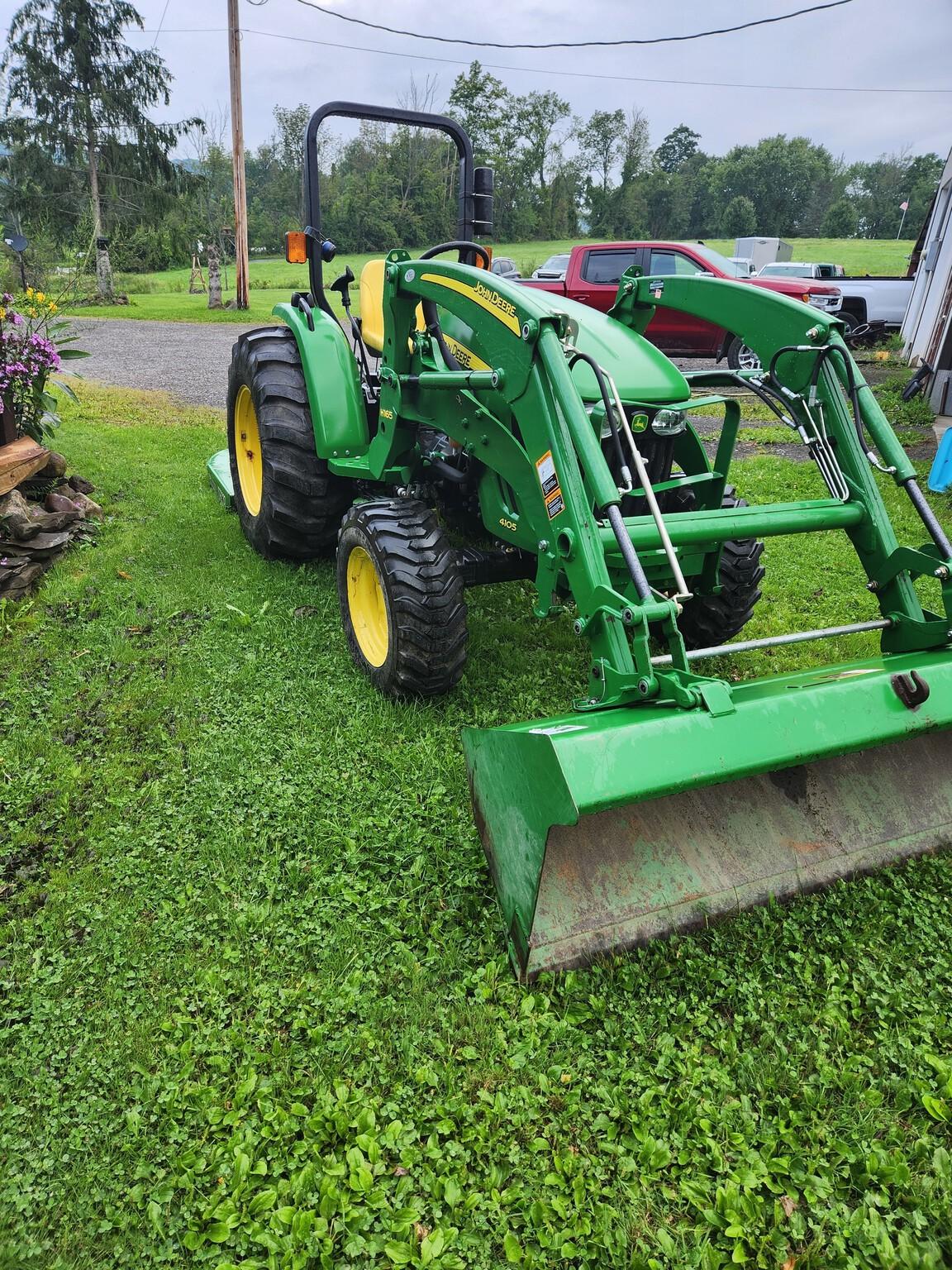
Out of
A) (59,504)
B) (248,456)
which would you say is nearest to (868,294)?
(248,456)

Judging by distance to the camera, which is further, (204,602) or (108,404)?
(108,404)

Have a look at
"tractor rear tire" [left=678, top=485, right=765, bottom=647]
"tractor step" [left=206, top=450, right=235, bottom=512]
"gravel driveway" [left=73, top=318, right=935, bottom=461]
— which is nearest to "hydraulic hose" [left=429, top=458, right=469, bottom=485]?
"tractor rear tire" [left=678, top=485, right=765, bottom=647]

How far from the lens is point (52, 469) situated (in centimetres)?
559

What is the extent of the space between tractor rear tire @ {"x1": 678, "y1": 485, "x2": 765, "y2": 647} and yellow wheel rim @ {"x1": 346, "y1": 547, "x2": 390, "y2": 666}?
1.37 meters

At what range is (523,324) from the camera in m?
2.74

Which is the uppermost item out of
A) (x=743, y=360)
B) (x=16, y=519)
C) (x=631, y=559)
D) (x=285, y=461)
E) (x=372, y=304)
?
(x=372, y=304)

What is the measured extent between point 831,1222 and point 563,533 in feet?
5.91

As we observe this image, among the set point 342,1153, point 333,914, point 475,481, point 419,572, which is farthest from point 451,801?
point 475,481

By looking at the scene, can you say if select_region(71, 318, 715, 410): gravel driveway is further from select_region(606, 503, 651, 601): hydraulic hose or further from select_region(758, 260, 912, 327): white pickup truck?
select_region(606, 503, 651, 601): hydraulic hose

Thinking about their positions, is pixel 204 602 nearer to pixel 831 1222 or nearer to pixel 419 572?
pixel 419 572

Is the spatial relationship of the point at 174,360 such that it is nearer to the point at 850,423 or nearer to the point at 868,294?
the point at 850,423

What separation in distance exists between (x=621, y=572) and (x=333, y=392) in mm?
2074

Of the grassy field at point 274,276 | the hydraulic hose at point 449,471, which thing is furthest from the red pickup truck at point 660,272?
the hydraulic hose at point 449,471

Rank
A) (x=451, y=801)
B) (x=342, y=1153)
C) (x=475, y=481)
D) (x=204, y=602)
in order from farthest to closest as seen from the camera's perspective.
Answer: (x=204, y=602), (x=475, y=481), (x=451, y=801), (x=342, y=1153)
